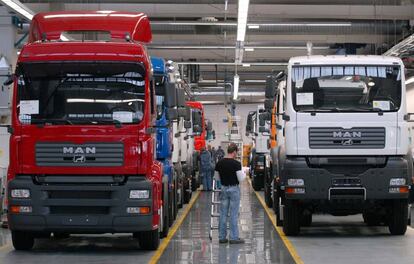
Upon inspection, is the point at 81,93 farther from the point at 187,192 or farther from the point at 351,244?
the point at 187,192

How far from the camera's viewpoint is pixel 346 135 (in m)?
14.5

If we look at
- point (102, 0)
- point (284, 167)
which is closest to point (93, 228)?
point (284, 167)

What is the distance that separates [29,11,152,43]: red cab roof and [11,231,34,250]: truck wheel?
3.31 meters

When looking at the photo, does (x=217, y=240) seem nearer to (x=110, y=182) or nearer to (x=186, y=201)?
(x=110, y=182)

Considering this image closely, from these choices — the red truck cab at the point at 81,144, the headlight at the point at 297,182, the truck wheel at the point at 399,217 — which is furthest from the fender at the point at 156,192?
the truck wheel at the point at 399,217

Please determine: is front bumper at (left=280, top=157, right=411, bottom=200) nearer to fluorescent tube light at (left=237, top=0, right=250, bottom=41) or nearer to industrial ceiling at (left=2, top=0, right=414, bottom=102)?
fluorescent tube light at (left=237, top=0, right=250, bottom=41)

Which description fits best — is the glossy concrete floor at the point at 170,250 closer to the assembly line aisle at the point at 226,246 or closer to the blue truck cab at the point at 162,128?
the assembly line aisle at the point at 226,246

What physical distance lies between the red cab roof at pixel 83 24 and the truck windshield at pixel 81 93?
1544 mm

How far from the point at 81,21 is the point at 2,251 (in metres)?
4.11

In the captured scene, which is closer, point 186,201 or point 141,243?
point 141,243

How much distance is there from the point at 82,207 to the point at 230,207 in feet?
9.81

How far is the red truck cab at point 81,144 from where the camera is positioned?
39.7 ft

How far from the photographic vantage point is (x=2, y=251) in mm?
13023

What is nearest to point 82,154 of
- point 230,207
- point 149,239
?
point 149,239
